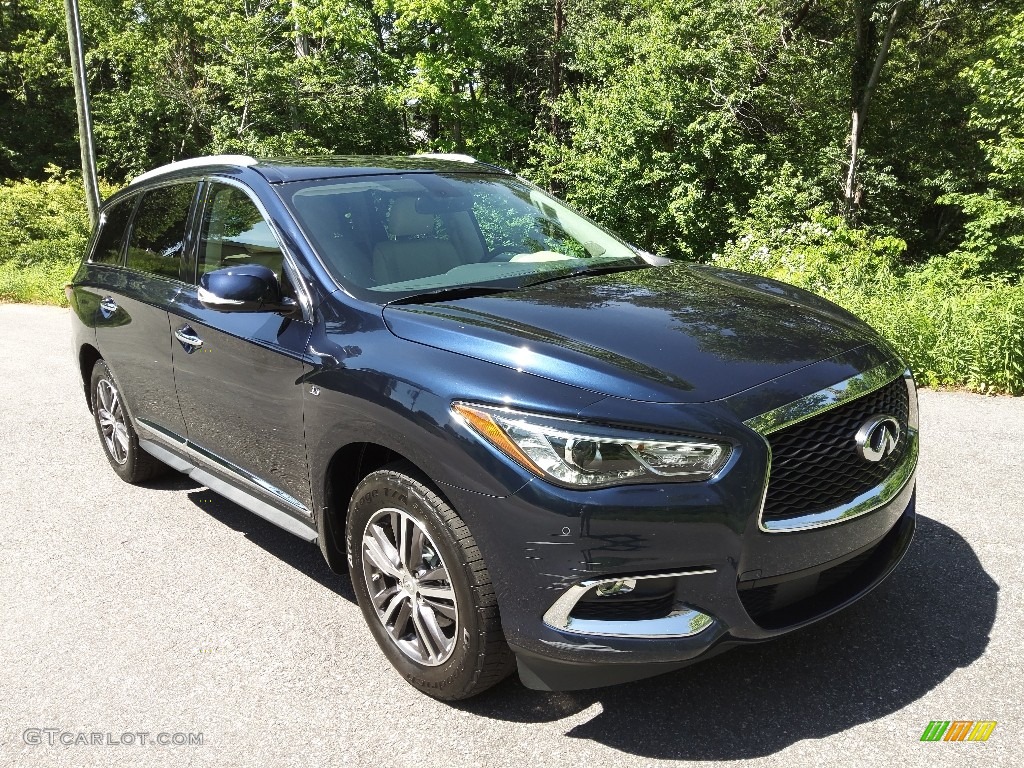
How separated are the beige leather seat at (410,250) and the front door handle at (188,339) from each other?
1024 millimetres

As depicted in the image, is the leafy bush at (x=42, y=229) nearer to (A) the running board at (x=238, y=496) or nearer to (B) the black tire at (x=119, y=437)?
(B) the black tire at (x=119, y=437)

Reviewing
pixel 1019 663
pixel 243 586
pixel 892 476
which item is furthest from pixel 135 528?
pixel 1019 663

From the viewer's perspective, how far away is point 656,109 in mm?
20703

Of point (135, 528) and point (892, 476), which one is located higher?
point (892, 476)

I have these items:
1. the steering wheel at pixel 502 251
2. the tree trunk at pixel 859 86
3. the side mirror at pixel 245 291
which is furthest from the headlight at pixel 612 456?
the tree trunk at pixel 859 86

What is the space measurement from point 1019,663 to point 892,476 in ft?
2.74

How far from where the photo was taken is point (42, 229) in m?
21.4

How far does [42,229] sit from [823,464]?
23.1 m

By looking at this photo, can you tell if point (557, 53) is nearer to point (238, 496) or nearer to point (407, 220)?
point (407, 220)

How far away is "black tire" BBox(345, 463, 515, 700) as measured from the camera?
102 inches

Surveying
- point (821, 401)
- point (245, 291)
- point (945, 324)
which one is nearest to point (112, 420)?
point (245, 291)

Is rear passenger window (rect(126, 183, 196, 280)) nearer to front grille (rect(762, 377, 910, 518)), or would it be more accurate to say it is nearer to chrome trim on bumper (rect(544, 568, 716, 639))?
chrome trim on bumper (rect(544, 568, 716, 639))

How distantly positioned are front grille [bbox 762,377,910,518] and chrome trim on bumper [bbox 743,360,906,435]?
2 centimetres

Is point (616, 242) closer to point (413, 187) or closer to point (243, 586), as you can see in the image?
point (413, 187)
